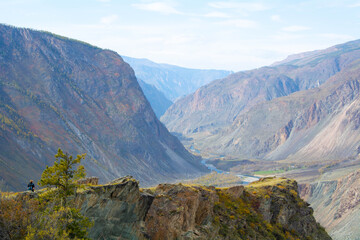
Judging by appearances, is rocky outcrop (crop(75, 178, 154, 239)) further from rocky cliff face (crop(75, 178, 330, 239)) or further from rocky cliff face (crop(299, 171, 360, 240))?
rocky cliff face (crop(299, 171, 360, 240))

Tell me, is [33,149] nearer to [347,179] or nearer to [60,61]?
[60,61]

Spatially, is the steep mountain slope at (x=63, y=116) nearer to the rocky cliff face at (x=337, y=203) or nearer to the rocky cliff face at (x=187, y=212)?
the rocky cliff face at (x=337, y=203)

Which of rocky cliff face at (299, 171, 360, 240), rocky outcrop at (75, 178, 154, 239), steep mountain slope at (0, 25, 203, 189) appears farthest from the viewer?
steep mountain slope at (0, 25, 203, 189)

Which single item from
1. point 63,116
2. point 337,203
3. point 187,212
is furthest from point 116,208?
point 63,116

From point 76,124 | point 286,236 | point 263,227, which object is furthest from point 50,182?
point 76,124

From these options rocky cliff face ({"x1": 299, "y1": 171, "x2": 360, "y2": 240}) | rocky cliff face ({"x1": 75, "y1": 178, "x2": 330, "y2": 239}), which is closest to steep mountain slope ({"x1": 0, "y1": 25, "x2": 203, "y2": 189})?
rocky cliff face ({"x1": 299, "y1": 171, "x2": 360, "y2": 240})
